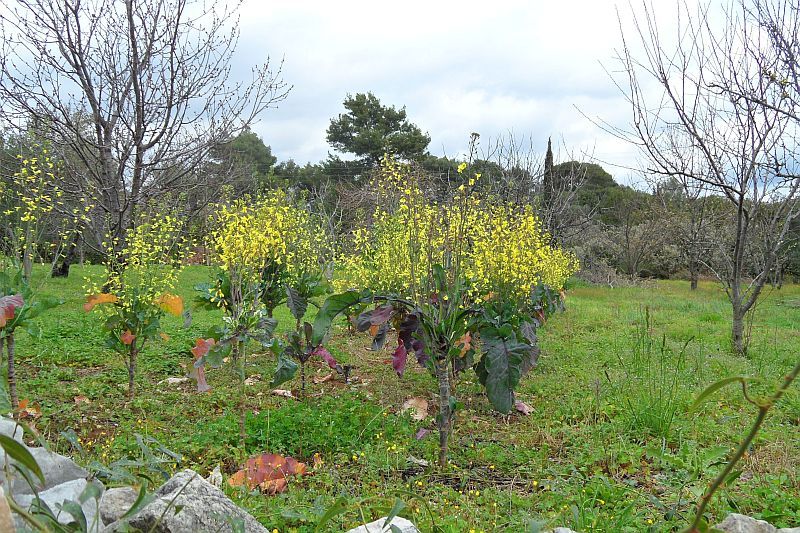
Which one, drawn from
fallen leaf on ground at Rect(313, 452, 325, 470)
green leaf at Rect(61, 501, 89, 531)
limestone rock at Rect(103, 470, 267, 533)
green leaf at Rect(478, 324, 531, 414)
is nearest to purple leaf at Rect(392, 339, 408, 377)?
green leaf at Rect(478, 324, 531, 414)

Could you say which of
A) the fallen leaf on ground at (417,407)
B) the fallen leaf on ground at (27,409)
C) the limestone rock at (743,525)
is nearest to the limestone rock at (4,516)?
the fallen leaf on ground at (27,409)

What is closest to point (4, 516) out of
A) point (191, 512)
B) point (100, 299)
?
point (191, 512)

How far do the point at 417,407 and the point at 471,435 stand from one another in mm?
606

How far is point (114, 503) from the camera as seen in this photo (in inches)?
81.0

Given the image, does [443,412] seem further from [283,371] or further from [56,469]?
[56,469]

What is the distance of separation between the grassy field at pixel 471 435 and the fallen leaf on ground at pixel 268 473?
0.31ft

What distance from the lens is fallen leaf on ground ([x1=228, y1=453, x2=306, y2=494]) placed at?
10.3 feet

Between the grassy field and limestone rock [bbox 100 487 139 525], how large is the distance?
0.33 m

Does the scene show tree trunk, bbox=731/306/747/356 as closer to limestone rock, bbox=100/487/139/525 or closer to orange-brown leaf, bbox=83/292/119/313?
orange-brown leaf, bbox=83/292/119/313

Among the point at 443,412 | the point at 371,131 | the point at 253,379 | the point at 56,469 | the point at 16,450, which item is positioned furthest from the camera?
the point at 371,131

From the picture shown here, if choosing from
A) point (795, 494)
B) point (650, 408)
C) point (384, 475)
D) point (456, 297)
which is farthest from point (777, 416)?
point (384, 475)

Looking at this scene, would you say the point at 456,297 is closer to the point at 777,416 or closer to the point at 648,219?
the point at 777,416

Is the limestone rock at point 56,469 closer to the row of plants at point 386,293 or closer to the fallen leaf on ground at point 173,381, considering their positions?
the row of plants at point 386,293

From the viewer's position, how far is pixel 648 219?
23.4 meters
